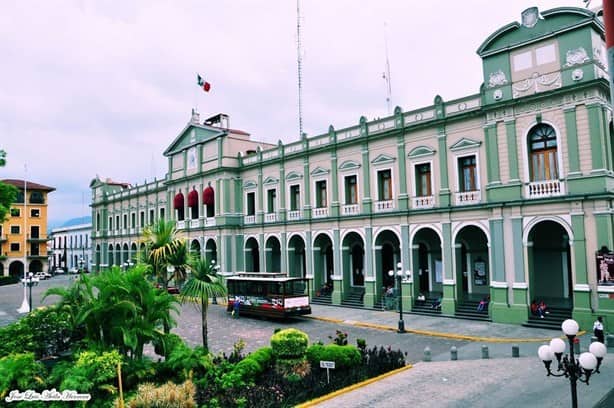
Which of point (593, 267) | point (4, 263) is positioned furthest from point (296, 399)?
point (4, 263)

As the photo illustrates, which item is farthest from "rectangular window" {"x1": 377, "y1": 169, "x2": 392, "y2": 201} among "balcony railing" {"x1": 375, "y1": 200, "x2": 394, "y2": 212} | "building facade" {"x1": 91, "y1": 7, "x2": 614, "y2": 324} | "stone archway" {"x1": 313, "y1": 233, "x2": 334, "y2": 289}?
"stone archway" {"x1": 313, "y1": 233, "x2": 334, "y2": 289}

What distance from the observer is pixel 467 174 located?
23922 millimetres

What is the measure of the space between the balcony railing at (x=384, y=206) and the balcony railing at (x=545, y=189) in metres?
7.83

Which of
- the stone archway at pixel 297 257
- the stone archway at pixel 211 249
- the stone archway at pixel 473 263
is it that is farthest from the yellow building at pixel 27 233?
the stone archway at pixel 473 263

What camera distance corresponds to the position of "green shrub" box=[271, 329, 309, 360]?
1324 cm

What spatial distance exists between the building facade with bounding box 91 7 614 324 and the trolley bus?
4666 millimetres

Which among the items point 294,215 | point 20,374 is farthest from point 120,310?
point 294,215

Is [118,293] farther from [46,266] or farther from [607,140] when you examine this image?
[46,266]

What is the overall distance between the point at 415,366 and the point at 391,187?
45.0ft

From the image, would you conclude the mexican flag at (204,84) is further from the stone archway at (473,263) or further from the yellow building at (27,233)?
the yellow building at (27,233)

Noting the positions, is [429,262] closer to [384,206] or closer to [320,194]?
[384,206]

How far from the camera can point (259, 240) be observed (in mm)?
35062

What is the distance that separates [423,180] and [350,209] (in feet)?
17.1

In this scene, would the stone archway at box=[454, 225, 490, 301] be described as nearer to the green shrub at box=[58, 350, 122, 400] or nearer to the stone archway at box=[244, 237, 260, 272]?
the stone archway at box=[244, 237, 260, 272]
